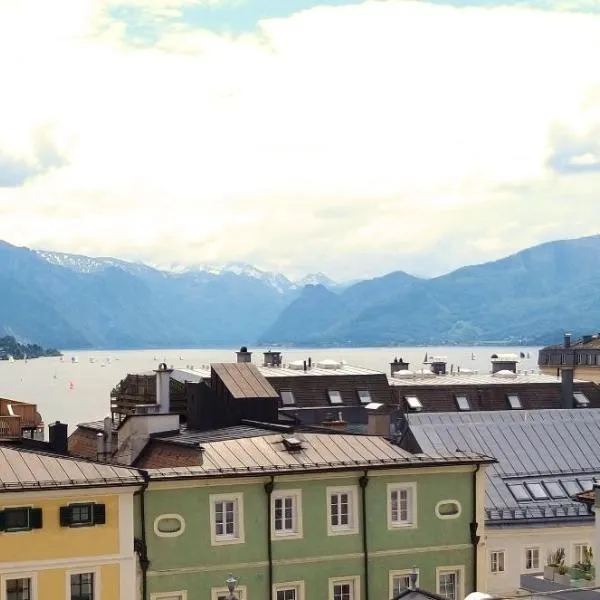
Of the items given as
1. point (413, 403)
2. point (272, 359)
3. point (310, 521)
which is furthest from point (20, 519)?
point (272, 359)

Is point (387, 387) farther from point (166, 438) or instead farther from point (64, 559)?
point (64, 559)

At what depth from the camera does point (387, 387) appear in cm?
9488

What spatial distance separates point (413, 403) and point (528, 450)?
27879 millimetres

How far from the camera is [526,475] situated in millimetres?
63562

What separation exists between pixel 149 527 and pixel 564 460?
112 ft

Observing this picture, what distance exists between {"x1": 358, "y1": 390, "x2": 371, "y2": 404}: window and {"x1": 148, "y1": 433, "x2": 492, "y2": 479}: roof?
5188 centimetres

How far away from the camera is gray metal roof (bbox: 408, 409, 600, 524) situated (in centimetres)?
6012

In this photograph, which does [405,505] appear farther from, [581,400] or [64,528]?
[581,400]

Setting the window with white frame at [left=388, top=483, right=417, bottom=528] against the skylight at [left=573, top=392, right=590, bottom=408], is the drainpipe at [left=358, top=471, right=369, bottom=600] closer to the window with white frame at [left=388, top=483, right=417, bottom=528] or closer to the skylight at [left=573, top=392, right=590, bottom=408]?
the window with white frame at [left=388, top=483, right=417, bottom=528]

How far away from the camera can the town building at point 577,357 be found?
508ft

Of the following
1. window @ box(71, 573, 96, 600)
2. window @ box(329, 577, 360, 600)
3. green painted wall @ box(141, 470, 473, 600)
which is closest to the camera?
window @ box(71, 573, 96, 600)

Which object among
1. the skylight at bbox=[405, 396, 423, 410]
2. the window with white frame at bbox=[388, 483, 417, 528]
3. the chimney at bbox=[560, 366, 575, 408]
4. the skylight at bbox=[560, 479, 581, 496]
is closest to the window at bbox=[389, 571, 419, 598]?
the window with white frame at bbox=[388, 483, 417, 528]

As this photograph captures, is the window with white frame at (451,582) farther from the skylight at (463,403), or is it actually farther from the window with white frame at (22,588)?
the skylight at (463,403)

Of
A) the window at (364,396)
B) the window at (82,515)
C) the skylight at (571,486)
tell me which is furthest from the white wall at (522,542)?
the window at (364,396)
